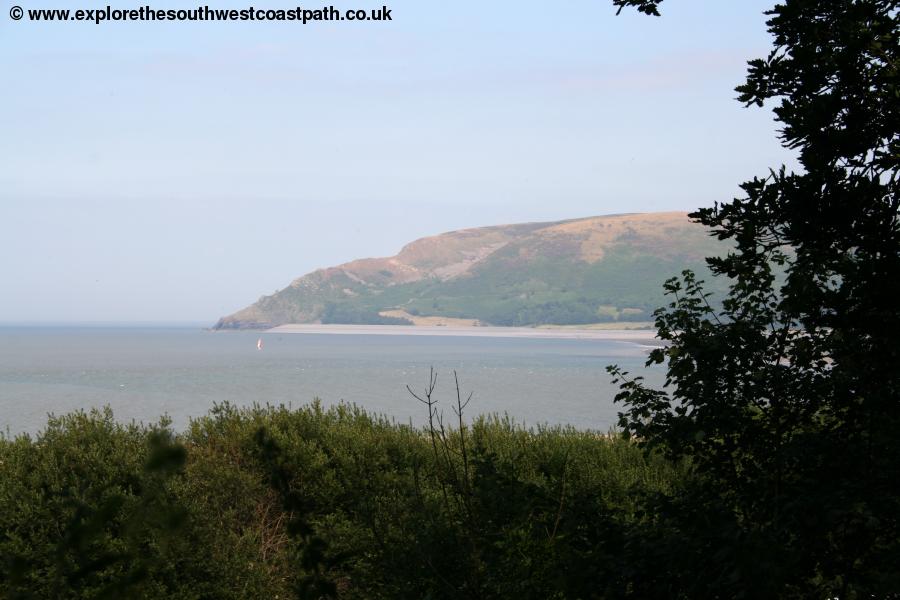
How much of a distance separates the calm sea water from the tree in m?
35.2

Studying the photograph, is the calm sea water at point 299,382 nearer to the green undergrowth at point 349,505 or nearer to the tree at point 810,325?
the green undergrowth at point 349,505

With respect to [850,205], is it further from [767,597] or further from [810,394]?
[767,597]

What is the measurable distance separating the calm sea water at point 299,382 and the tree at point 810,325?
3521 centimetres

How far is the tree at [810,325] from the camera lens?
5.33m

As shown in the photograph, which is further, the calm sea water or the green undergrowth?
the calm sea water

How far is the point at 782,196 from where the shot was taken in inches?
232

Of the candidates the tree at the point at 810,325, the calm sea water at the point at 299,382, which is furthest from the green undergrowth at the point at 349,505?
the calm sea water at the point at 299,382

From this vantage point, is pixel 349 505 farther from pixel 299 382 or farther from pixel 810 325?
pixel 299 382

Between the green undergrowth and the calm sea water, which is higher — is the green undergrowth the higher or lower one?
the higher one

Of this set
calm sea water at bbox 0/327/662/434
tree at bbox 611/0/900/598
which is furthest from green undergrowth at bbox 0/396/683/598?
calm sea water at bbox 0/327/662/434

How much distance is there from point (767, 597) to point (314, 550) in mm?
1421

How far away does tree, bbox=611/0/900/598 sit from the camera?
5328mm

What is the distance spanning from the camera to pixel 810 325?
19.3 ft

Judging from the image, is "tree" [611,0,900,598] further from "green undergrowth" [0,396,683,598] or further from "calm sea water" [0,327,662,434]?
"calm sea water" [0,327,662,434]
